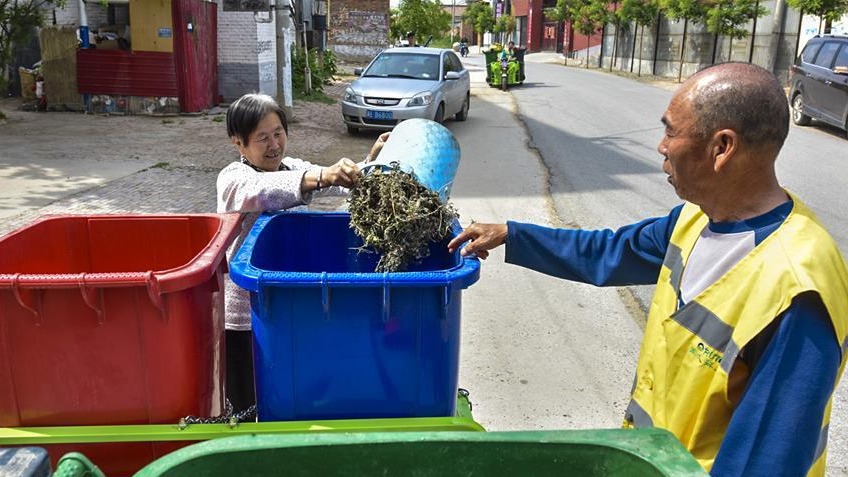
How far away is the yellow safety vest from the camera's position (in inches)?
58.4

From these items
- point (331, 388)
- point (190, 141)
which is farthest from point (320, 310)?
point (190, 141)

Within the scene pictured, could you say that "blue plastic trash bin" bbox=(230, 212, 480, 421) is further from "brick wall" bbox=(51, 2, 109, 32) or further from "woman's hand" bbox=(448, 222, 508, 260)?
"brick wall" bbox=(51, 2, 109, 32)

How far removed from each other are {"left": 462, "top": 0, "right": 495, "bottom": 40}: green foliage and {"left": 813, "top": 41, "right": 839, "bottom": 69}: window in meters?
61.4

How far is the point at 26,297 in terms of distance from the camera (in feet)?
6.43

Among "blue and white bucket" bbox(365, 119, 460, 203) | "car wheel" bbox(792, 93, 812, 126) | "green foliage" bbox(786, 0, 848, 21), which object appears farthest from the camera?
"green foliage" bbox(786, 0, 848, 21)

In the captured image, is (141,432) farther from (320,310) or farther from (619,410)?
(619,410)

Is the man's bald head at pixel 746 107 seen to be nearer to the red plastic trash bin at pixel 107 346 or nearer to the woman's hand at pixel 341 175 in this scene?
the woman's hand at pixel 341 175

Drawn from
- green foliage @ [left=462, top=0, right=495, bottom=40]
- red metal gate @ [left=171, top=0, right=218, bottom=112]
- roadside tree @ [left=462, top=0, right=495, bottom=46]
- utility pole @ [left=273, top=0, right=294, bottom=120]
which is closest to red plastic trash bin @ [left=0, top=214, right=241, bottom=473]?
utility pole @ [left=273, top=0, right=294, bottom=120]

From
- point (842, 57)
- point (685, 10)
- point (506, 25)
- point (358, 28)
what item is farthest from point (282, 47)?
point (506, 25)

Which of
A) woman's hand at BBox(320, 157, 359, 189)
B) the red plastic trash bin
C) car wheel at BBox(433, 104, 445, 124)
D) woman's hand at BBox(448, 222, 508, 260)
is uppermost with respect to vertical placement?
woman's hand at BBox(320, 157, 359, 189)

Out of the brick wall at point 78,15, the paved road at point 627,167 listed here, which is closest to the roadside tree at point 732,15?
the paved road at point 627,167

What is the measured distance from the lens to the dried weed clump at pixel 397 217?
2289mm

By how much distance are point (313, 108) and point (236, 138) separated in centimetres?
1510

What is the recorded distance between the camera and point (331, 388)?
6.81 ft
